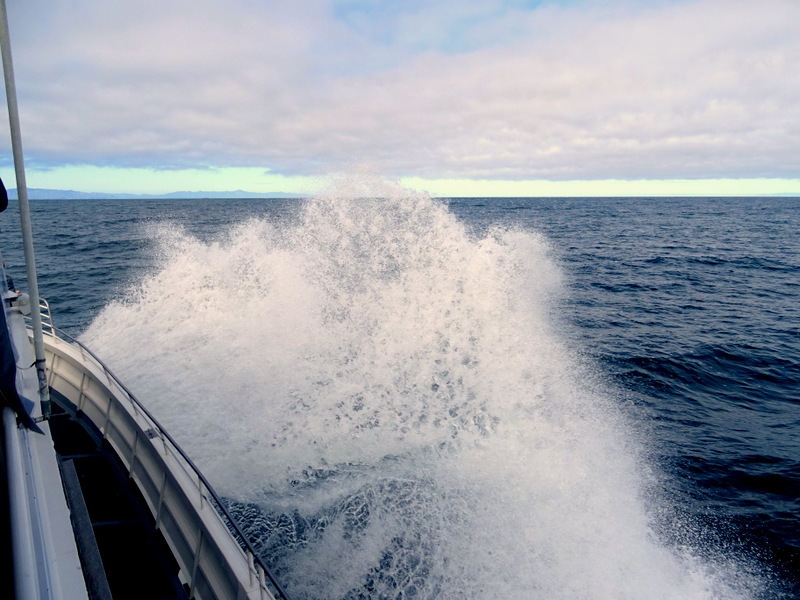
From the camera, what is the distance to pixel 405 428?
8.59 m

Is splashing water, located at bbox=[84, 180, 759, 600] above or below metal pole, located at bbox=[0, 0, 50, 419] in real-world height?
below

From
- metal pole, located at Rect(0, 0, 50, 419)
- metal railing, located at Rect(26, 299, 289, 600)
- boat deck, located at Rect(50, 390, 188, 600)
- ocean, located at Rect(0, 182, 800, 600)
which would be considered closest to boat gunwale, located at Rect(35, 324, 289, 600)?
metal railing, located at Rect(26, 299, 289, 600)

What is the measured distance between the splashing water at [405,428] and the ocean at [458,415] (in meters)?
0.04

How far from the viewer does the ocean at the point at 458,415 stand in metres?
6.07

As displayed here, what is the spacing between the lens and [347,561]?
5930 mm

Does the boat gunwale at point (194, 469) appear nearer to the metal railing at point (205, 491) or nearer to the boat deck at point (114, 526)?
the metal railing at point (205, 491)

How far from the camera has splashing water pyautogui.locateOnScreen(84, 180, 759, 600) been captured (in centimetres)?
Answer: 591

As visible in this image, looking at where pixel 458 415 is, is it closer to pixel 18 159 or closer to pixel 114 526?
pixel 114 526

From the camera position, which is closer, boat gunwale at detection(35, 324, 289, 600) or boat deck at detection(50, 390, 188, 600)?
boat gunwale at detection(35, 324, 289, 600)

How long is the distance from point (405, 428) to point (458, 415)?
3.67 feet

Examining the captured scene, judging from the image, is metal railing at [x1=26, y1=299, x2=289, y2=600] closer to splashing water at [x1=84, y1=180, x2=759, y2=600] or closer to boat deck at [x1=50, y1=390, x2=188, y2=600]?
boat deck at [x1=50, y1=390, x2=188, y2=600]

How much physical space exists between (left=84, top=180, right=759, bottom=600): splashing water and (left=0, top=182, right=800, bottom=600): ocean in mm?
42

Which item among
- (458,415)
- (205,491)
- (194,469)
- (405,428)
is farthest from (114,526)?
(458,415)

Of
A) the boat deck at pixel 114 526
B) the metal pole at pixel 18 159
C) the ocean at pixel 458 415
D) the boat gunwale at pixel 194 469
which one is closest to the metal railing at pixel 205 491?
the boat gunwale at pixel 194 469
